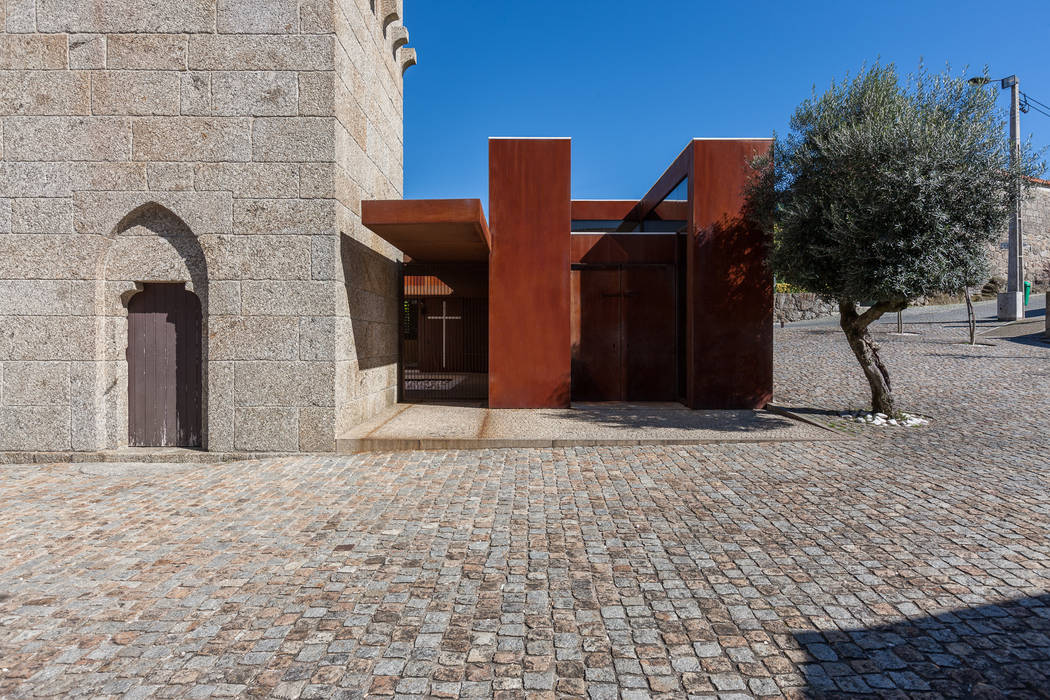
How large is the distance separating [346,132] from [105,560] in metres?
6.02

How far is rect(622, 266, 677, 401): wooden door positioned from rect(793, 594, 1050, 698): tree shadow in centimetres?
842

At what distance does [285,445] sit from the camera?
7.20m

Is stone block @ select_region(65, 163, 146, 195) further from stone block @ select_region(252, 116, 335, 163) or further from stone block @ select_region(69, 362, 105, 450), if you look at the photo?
stone block @ select_region(69, 362, 105, 450)

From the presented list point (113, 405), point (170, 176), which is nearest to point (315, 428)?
point (113, 405)

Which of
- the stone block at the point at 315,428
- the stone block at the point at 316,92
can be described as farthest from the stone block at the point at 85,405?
the stone block at the point at 316,92

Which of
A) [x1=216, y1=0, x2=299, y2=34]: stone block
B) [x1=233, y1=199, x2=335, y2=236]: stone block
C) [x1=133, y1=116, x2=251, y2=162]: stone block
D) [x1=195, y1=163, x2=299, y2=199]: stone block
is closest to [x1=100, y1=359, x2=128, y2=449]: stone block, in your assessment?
[x1=233, y1=199, x2=335, y2=236]: stone block

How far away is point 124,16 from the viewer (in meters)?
7.03

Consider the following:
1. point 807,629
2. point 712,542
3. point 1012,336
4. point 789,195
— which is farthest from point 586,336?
point 1012,336

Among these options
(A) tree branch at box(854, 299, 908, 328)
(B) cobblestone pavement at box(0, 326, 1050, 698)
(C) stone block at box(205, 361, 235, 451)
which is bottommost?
(B) cobblestone pavement at box(0, 326, 1050, 698)

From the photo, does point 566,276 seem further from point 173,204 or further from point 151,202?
point 151,202

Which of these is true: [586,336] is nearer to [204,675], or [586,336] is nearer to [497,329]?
[497,329]

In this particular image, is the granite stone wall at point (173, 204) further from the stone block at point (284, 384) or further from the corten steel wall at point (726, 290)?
the corten steel wall at point (726, 290)

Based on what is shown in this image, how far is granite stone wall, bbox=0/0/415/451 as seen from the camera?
23.1 feet

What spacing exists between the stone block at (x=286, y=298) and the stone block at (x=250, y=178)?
1205 mm
